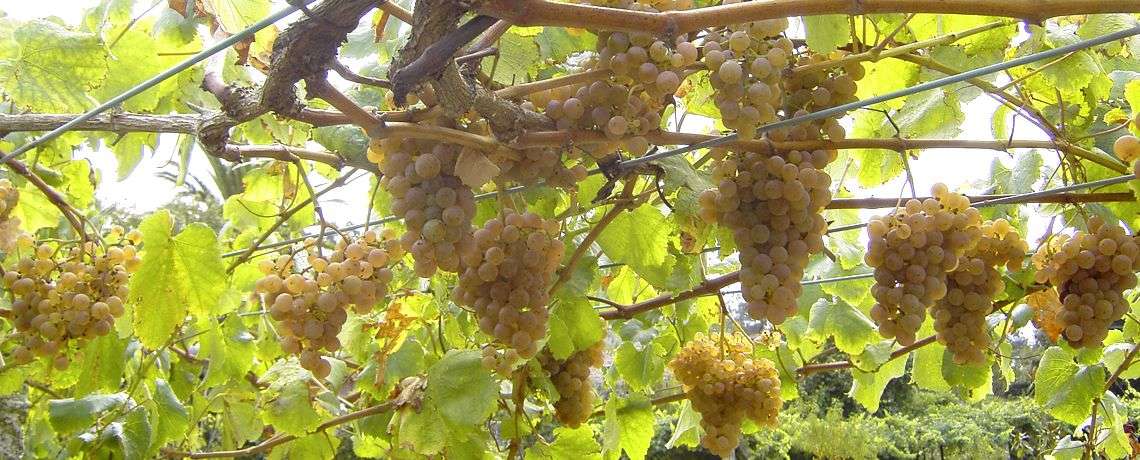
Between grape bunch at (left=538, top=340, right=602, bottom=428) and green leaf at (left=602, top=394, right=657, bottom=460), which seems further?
green leaf at (left=602, top=394, right=657, bottom=460)

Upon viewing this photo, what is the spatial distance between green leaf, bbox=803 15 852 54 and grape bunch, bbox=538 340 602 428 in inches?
36.3

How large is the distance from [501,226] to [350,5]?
445mm

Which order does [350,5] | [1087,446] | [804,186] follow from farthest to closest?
[1087,446], [804,186], [350,5]

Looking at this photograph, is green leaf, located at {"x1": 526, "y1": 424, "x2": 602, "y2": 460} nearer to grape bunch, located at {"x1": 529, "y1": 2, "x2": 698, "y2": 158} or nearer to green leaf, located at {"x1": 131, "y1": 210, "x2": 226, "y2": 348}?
green leaf, located at {"x1": 131, "y1": 210, "x2": 226, "y2": 348}

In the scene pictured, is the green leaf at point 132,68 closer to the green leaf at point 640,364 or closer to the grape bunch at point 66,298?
the grape bunch at point 66,298

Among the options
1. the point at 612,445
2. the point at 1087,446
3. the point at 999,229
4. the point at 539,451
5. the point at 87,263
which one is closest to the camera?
the point at 999,229

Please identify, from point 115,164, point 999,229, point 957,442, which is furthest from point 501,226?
point 957,442

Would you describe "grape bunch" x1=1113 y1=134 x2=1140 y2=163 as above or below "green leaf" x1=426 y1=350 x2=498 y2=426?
above

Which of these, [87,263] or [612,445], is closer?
[87,263]

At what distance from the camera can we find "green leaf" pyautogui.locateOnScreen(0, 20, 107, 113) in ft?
4.15

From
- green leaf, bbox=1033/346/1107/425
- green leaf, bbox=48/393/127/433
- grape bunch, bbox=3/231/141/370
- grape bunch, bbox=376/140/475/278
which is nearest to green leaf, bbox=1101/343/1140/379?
green leaf, bbox=1033/346/1107/425

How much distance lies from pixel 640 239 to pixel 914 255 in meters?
0.46

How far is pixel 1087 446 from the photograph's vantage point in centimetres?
222

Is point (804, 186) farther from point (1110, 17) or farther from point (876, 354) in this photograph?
point (876, 354)
